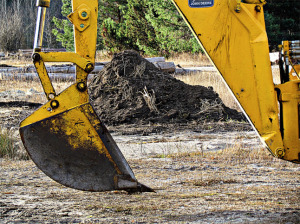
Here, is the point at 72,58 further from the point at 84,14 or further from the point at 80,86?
the point at 84,14

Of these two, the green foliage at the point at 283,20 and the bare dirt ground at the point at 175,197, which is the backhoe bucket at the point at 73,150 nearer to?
the bare dirt ground at the point at 175,197

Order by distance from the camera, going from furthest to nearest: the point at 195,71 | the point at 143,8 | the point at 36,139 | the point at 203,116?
the point at 143,8 → the point at 195,71 → the point at 203,116 → the point at 36,139

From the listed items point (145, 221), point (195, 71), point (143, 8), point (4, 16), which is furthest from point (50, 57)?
point (4, 16)

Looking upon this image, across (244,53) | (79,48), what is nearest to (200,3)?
(244,53)

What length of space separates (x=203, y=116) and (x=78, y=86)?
7200 mm

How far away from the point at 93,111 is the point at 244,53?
1.41m

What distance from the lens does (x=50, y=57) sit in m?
4.22

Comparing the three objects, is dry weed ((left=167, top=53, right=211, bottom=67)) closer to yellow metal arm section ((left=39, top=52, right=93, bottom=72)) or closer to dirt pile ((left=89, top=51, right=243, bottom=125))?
dirt pile ((left=89, top=51, right=243, bottom=125))

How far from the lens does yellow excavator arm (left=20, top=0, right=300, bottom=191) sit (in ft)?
13.7


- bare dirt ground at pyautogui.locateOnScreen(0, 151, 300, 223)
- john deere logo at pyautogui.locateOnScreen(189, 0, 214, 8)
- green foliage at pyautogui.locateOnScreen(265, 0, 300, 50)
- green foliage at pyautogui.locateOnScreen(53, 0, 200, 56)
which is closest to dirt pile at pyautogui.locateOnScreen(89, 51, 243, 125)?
bare dirt ground at pyautogui.locateOnScreen(0, 151, 300, 223)

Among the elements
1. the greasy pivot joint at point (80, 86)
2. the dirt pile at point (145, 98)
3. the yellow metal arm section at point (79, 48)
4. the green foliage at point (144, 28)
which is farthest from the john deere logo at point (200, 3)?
the green foliage at point (144, 28)

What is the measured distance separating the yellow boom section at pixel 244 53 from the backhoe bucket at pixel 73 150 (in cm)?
117

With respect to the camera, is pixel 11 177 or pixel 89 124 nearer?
pixel 89 124

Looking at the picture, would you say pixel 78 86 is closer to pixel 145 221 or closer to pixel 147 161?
pixel 145 221
